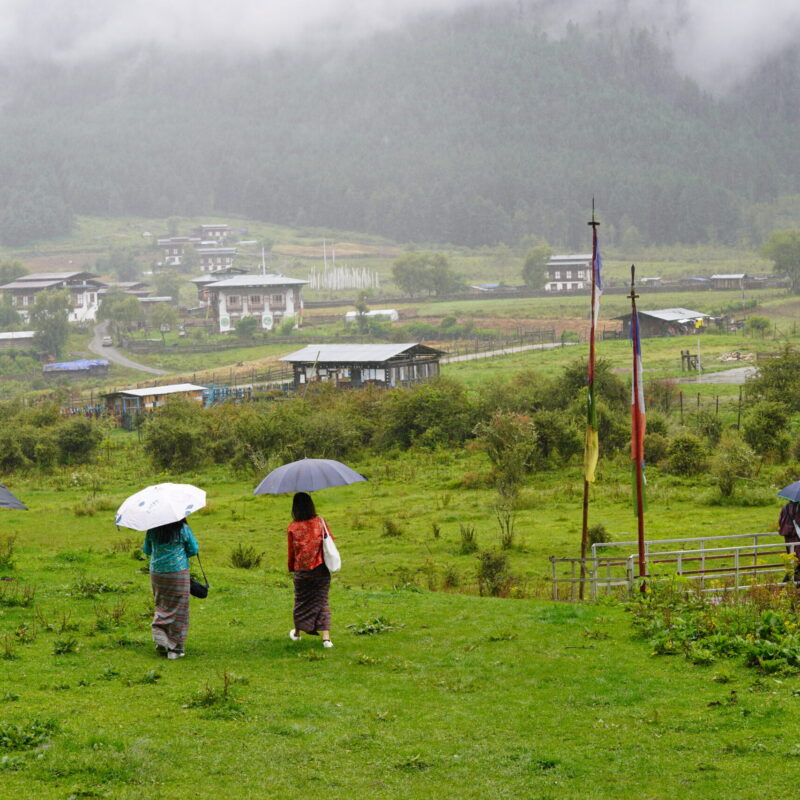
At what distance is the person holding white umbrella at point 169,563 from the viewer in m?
10.7

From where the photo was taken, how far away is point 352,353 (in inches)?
2208

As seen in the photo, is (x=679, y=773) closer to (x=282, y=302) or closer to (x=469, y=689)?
(x=469, y=689)

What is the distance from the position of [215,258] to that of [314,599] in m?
158

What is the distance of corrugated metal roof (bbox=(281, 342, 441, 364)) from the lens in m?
54.2

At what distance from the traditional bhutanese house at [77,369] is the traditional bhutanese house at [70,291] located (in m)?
31.4

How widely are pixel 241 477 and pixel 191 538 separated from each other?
2405cm

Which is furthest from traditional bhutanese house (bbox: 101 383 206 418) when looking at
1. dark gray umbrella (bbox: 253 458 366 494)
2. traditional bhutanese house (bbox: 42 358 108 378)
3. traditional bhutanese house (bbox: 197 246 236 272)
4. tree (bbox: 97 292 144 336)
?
traditional bhutanese house (bbox: 197 246 236 272)

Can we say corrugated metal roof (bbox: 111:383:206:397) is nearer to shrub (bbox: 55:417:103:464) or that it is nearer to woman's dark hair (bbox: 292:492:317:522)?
shrub (bbox: 55:417:103:464)

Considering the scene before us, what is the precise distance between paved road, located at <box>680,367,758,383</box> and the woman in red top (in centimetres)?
4015

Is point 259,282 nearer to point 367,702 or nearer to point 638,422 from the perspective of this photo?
point 638,422

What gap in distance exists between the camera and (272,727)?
8539 mm

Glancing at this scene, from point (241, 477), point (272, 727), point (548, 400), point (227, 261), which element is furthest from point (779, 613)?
point (227, 261)

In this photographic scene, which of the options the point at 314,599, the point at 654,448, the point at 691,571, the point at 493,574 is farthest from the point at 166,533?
the point at 654,448

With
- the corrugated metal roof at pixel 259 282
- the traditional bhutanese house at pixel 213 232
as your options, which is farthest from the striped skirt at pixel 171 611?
the traditional bhutanese house at pixel 213 232
